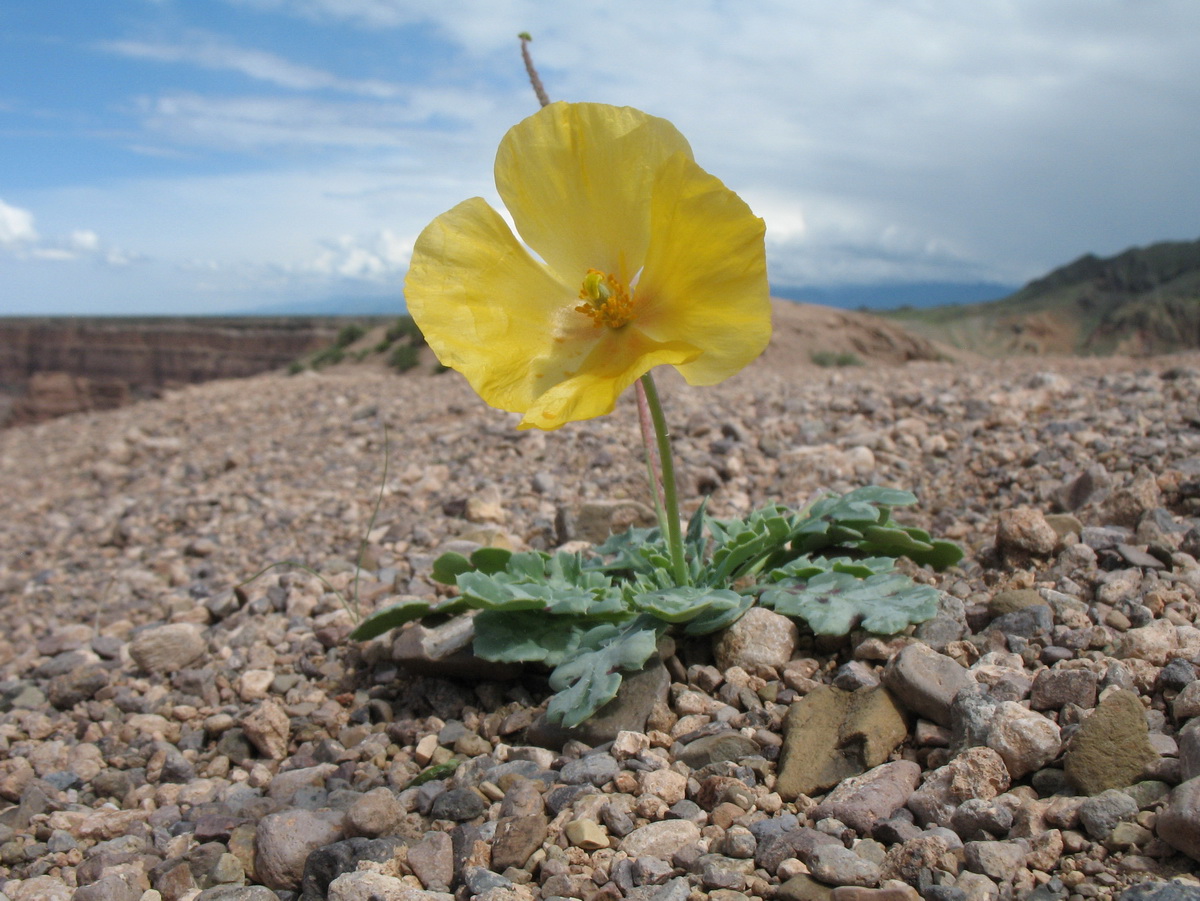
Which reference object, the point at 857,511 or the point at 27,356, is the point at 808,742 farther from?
the point at 27,356

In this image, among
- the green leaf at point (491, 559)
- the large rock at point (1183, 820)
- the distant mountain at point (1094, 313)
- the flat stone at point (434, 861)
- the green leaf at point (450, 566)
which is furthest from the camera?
the distant mountain at point (1094, 313)

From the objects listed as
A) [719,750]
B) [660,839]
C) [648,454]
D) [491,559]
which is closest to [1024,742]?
[719,750]

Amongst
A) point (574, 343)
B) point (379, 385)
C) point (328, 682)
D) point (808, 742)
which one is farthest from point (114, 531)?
point (808, 742)

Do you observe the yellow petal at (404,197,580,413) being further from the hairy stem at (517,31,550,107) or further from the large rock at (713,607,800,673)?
the large rock at (713,607,800,673)

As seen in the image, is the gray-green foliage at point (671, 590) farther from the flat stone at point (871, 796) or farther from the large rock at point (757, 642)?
the flat stone at point (871, 796)

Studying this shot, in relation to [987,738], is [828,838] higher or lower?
lower

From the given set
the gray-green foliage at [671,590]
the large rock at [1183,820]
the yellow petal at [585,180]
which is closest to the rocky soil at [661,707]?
the large rock at [1183,820]

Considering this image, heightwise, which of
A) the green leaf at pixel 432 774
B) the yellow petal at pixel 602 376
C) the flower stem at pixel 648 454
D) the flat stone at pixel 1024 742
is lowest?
the green leaf at pixel 432 774
